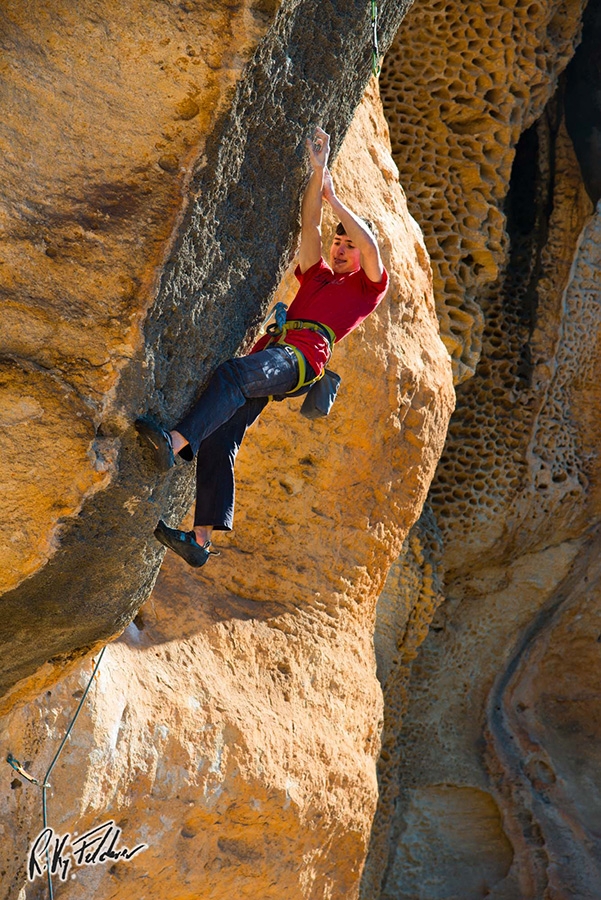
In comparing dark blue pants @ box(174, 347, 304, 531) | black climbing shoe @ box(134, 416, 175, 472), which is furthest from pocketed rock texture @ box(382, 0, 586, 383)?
black climbing shoe @ box(134, 416, 175, 472)

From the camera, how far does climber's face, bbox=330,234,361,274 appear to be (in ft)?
9.71

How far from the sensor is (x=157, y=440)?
7.70ft

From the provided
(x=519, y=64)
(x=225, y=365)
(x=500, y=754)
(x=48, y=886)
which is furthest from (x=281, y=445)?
(x=500, y=754)

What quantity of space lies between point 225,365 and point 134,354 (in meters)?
0.34

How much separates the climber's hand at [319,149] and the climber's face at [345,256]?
28 centimetres

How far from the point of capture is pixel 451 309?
5.76 m

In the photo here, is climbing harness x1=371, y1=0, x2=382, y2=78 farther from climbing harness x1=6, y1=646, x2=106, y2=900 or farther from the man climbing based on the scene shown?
climbing harness x1=6, y1=646, x2=106, y2=900

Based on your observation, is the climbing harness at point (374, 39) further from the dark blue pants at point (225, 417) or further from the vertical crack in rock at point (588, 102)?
the vertical crack in rock at point (588, 102)

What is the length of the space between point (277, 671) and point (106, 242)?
1893mm

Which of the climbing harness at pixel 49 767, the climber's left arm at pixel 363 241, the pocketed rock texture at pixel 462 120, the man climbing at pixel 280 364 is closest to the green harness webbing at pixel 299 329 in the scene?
the man climbing at pixel 280 364

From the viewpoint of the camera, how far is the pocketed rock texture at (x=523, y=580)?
6.53 m

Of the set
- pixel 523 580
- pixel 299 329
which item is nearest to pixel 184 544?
pixel 299 329

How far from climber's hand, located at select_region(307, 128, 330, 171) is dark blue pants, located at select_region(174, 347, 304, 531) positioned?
45 centimetres

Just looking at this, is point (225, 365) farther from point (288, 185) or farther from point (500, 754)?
point (500, 754)
